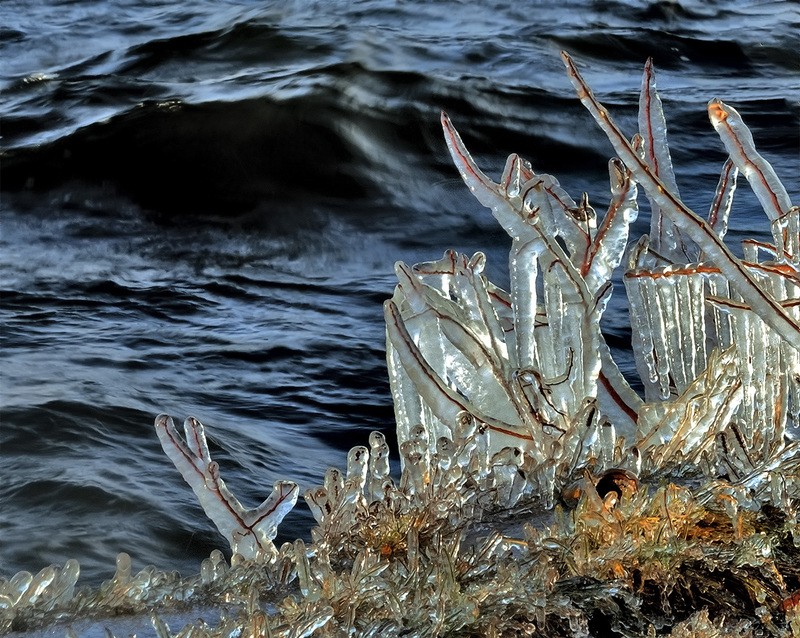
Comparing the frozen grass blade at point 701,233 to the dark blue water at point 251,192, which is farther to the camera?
the dark blue water at point 251,192

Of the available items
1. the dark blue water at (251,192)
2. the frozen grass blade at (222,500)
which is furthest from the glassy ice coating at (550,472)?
the dark blue water at (251,192)

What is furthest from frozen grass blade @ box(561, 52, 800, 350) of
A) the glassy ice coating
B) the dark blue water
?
the dark blue water

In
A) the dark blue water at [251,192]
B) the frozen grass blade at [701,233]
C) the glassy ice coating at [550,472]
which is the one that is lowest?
the dark blue water at [251,192]

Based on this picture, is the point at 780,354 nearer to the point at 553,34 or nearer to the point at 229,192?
the point at 229,192

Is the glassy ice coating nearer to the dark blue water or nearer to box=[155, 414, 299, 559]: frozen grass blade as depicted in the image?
box=[155, 414, 299, 559]: frozen grass blade

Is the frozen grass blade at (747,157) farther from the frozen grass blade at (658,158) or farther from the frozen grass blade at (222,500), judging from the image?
the frozen grass blade at (222,500)

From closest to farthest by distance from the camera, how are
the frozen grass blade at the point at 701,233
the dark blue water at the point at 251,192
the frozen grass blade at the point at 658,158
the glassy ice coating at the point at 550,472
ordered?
the glassy ice coating at the point at 550,472 → the frozen grass blade at the point at 701,233 → the frozen grass blade at the point at 658,158 → the dark blue water at the point at 251,192

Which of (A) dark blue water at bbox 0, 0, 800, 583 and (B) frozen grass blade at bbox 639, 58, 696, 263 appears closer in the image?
(B) frozen grass blade at bbox 639, 58, 696, 263

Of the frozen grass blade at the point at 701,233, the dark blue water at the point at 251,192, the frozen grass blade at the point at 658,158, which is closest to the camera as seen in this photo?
the frozen grass blade at the point at 701,233
